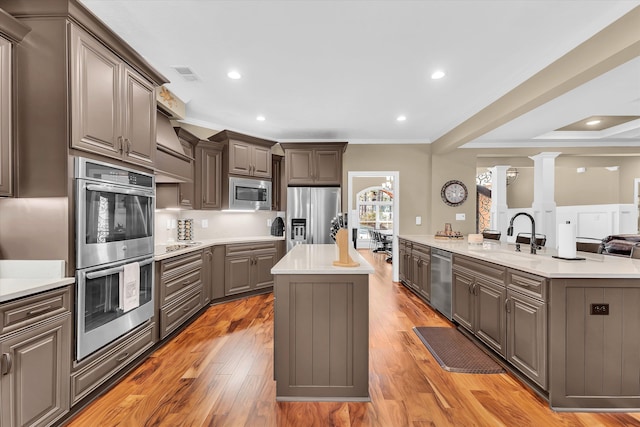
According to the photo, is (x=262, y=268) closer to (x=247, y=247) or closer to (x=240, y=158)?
(x=247, y=247)

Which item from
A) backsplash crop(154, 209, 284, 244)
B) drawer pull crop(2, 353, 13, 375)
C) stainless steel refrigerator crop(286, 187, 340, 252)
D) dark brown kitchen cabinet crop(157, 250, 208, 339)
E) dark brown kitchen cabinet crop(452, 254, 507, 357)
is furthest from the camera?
stainless steel refrigerator crop(286, 187, 340, 252)

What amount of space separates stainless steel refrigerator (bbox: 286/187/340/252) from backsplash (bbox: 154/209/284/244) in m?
0.50

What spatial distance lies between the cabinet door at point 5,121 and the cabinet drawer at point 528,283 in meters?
3.34

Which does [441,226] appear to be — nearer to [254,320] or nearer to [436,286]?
[436,286]

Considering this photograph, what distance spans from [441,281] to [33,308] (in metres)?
3.71

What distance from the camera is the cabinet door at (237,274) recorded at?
4.36 meters

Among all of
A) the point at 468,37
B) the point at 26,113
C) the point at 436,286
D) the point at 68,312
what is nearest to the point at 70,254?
the point at 68,312

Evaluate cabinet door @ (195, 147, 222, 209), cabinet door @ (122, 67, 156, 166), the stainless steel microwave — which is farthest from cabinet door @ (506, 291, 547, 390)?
cabinet door @ (195, 147, 222, 209)

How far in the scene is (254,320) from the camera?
366 centimetres

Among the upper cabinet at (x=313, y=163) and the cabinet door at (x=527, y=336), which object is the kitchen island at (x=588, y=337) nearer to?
the cabinet door at (x=527, y=336)

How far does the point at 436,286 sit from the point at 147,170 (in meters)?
3.50

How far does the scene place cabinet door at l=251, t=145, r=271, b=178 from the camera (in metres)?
4.96

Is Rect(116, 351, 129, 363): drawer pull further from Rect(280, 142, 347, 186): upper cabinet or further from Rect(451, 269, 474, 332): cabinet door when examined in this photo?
Rect(280, 142, 347, 186): upper cabinet

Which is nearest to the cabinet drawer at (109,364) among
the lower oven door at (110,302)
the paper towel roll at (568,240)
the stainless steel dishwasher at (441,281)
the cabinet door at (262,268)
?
the lower oven door at (110,302)
